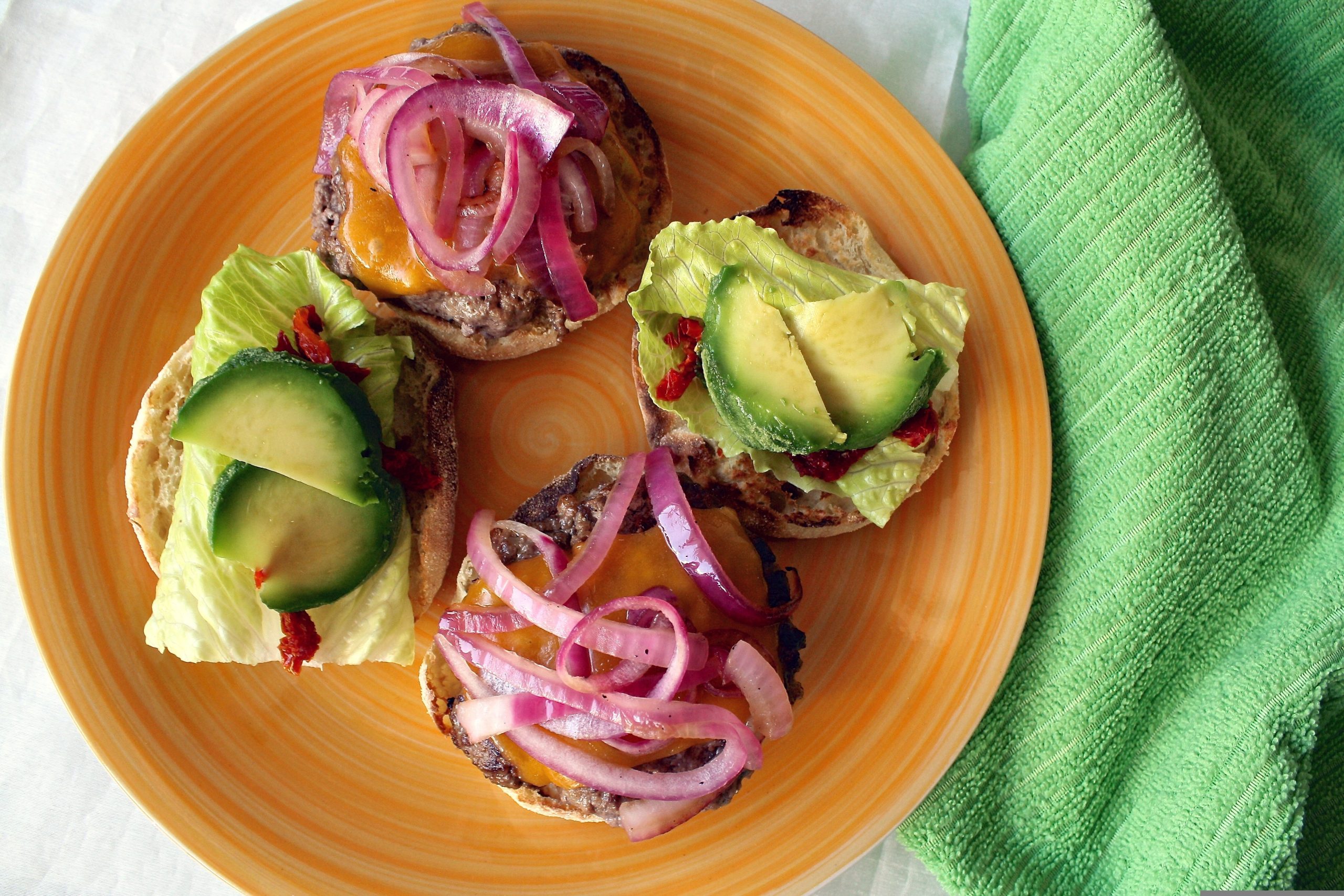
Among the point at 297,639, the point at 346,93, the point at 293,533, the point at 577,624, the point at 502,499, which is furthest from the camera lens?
the point at 502,499

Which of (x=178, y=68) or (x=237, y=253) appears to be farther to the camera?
(x=178, y=68)

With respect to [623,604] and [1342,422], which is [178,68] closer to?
[623,604]

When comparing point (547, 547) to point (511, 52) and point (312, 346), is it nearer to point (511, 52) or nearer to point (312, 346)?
point (312, 346)

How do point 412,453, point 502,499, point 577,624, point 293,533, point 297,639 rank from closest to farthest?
point 577,624
point 293,533
point 297,639
point 412,453
point 502,499

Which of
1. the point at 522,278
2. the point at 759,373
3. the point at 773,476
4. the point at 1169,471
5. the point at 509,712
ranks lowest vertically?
the point at 509,712

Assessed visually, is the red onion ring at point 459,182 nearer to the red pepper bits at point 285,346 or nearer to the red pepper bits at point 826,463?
the red pepper bits at point 285,346

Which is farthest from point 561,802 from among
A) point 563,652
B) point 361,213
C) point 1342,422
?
point 1342,422

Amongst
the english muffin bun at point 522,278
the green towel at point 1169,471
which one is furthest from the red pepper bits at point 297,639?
the green towel at point 1169,471

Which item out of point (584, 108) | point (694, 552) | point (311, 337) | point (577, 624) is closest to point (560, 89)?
point (584, 108)
